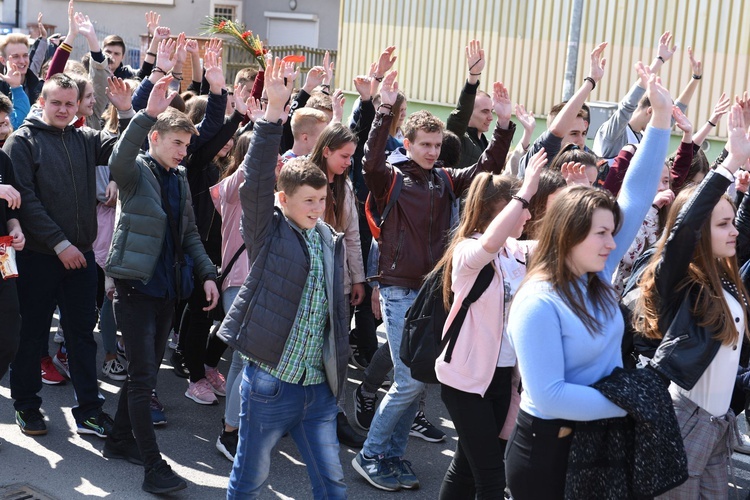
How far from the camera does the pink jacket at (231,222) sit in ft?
18.1

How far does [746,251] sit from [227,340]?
9.79 feet

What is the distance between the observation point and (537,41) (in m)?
12.5

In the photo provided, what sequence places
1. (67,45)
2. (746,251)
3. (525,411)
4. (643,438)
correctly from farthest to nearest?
(67,45)
(746,251)
(525,411)
(643,438)

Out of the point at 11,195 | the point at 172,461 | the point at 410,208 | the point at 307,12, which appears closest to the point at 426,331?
the point at 410,208

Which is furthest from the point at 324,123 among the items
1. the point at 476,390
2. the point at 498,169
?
the point at 476,390

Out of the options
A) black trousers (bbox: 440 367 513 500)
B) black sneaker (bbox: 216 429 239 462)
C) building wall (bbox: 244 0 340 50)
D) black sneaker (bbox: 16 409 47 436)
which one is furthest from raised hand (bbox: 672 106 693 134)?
building wall (bbox: 244 0 340 50)

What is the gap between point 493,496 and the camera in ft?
12.8

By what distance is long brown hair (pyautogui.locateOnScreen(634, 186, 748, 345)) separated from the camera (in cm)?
371

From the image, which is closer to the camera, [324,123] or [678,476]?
[678,476]

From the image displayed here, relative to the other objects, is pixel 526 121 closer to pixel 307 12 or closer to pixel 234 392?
pixel 234 392

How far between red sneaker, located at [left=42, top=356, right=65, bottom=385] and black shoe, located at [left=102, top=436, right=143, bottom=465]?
1.33 metres

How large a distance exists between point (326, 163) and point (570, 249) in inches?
98.0

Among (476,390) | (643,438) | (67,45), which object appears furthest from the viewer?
(67,45)

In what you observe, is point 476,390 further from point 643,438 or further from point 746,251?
point 746,251
